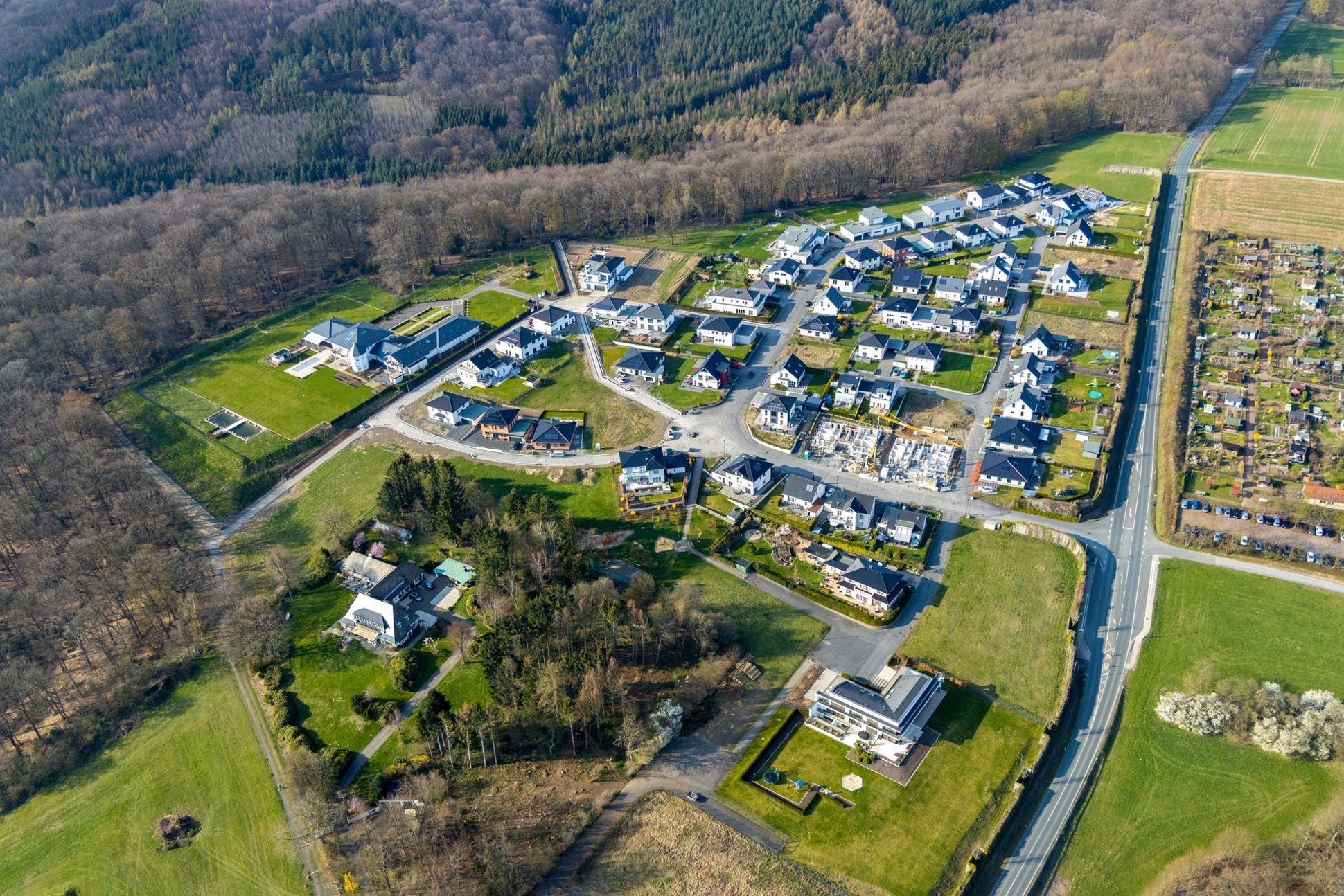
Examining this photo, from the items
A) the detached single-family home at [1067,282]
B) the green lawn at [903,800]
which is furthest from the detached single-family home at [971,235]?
the green lawn at [903,800]

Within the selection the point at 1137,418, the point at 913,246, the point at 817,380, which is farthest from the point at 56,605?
→ the point at 913,246

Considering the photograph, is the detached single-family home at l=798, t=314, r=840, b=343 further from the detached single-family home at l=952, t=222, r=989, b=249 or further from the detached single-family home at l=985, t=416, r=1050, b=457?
the detached single-family home at l=952, t=222, r=989, b=249

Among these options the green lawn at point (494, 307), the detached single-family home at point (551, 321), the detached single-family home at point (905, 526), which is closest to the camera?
the detached single-family home at point (905, 526)

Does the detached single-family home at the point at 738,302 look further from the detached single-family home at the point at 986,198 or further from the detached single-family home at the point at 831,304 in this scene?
the detached single-family home at the point at 986,198

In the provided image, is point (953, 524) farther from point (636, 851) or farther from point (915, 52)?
point (915, 52)

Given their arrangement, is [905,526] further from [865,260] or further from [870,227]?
[870,227]

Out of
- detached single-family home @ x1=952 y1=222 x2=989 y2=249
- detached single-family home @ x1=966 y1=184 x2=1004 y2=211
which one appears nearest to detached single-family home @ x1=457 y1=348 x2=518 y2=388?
detached single-family home @ x1=952 y1=222 x2=989 y2=249

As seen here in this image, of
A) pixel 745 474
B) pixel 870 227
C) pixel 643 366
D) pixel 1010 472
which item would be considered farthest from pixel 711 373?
pixel 870 227
